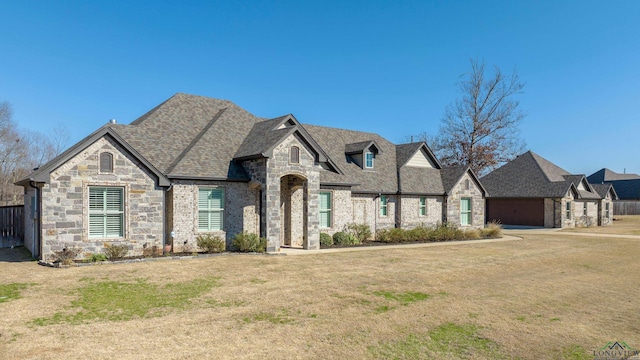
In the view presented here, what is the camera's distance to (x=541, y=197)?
37844 mm

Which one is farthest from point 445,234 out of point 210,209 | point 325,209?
point 210,209

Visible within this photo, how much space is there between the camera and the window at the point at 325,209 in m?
23.6

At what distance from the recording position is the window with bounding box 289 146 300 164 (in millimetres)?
20266

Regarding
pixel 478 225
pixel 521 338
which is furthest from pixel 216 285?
pixel 478 225

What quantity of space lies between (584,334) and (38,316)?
10907 mm

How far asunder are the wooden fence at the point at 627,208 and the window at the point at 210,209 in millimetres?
59888

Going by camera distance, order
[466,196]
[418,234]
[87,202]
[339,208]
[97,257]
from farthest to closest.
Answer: [466,196]
[418,234]
[339,208]
[87,202]
[97,257]

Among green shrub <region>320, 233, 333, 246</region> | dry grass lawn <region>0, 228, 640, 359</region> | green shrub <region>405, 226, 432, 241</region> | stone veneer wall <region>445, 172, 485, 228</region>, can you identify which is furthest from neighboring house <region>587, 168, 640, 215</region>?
dry grass lawn <region>0, 228, 640, 359</region>

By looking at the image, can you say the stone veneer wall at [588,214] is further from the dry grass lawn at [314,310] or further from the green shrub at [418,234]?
the dry grass lawn at [314,310]

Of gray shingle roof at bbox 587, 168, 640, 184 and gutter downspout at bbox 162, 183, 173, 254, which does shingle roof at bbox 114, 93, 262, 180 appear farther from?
gray shingle roof at bbox 587, 168, 640, 184

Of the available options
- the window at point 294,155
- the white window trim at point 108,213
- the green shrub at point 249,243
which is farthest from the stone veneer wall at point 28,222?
the window at point 294,155

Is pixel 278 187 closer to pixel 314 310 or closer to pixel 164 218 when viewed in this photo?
pixel 164 218

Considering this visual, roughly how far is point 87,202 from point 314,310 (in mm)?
10886

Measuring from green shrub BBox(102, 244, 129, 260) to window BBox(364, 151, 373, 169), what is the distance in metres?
16.0
